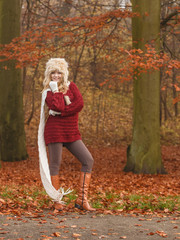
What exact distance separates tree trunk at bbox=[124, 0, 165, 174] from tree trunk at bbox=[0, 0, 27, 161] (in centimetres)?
457

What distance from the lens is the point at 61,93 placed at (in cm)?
517

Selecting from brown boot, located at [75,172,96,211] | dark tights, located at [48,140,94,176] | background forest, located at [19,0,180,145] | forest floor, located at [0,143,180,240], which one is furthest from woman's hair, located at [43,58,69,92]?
background forest, located at [19,0,180,145]

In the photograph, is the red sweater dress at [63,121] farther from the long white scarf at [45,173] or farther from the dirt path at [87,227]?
the dirt path at [87,227]

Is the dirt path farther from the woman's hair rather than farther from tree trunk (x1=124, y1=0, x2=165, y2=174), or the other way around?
tree trunk (x1=124, y1=0, x2=165, y2=174)

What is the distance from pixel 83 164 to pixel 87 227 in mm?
1138

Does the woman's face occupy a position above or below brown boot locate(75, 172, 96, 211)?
above

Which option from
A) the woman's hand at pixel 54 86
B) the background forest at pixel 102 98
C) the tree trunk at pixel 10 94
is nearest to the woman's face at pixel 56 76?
the woman's hand at pixel 54 86

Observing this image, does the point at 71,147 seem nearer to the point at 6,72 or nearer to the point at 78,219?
the point at 78,219

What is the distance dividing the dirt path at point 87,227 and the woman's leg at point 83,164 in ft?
0.71

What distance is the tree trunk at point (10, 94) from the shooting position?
13133mm

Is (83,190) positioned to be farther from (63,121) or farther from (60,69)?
(60,69)

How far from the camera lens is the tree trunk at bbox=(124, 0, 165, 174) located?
10859mm

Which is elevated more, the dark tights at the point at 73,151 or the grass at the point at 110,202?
the dark tights at the point at 73,151

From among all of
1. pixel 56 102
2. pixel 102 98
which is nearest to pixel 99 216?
pixel 56 102
